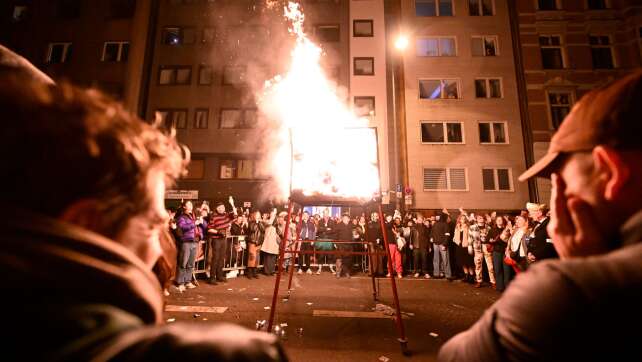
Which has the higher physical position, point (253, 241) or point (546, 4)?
point (546, 4)

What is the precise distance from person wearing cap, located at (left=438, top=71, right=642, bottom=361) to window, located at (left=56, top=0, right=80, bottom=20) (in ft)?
111


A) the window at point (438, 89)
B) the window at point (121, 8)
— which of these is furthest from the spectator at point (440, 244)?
the window at point (121, 8)

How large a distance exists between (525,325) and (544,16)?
28.7 meters

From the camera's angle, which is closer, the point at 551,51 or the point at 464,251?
the point at 464,251

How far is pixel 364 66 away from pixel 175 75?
595 inches

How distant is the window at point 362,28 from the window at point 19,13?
26.6m

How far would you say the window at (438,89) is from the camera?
2268cm

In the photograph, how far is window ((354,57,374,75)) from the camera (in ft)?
78.1

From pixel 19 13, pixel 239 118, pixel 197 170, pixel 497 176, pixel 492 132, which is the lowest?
pixel 497 176

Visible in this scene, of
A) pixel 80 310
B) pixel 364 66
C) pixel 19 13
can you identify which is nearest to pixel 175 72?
pixel 19 13

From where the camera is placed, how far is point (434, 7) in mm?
23859

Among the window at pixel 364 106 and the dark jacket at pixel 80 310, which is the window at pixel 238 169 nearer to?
the window at pixel 364 106

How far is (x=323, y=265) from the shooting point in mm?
13086

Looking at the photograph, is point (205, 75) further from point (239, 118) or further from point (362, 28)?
point (362, 28)
